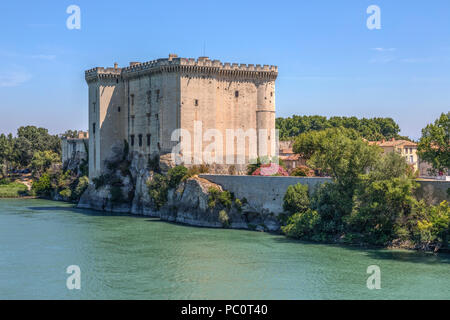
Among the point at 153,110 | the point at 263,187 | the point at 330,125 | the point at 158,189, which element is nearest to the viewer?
the point at 263,187

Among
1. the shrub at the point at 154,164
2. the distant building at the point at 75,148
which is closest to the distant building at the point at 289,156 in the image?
the shrub at the point at 154,164

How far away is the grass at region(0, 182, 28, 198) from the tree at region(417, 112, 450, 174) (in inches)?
1994

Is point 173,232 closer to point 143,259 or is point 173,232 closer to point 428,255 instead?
point 143,259

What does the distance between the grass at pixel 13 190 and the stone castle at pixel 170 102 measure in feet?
54.4

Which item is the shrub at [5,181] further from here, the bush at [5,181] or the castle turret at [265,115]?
the castle turret at [265,115]

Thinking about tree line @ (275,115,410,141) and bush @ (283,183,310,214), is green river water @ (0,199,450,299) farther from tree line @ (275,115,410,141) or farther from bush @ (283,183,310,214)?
tree line @ (275,115,410,141)

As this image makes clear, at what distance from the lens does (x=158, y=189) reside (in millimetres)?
48250

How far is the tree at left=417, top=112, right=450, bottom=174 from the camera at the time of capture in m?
31.7

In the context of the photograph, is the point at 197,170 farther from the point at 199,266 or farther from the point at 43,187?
the point at 43,187

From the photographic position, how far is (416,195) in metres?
32.2

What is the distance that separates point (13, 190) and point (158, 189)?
30.0 metres

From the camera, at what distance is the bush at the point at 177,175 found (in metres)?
46.2


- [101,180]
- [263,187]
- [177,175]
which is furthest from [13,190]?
[263,187]
